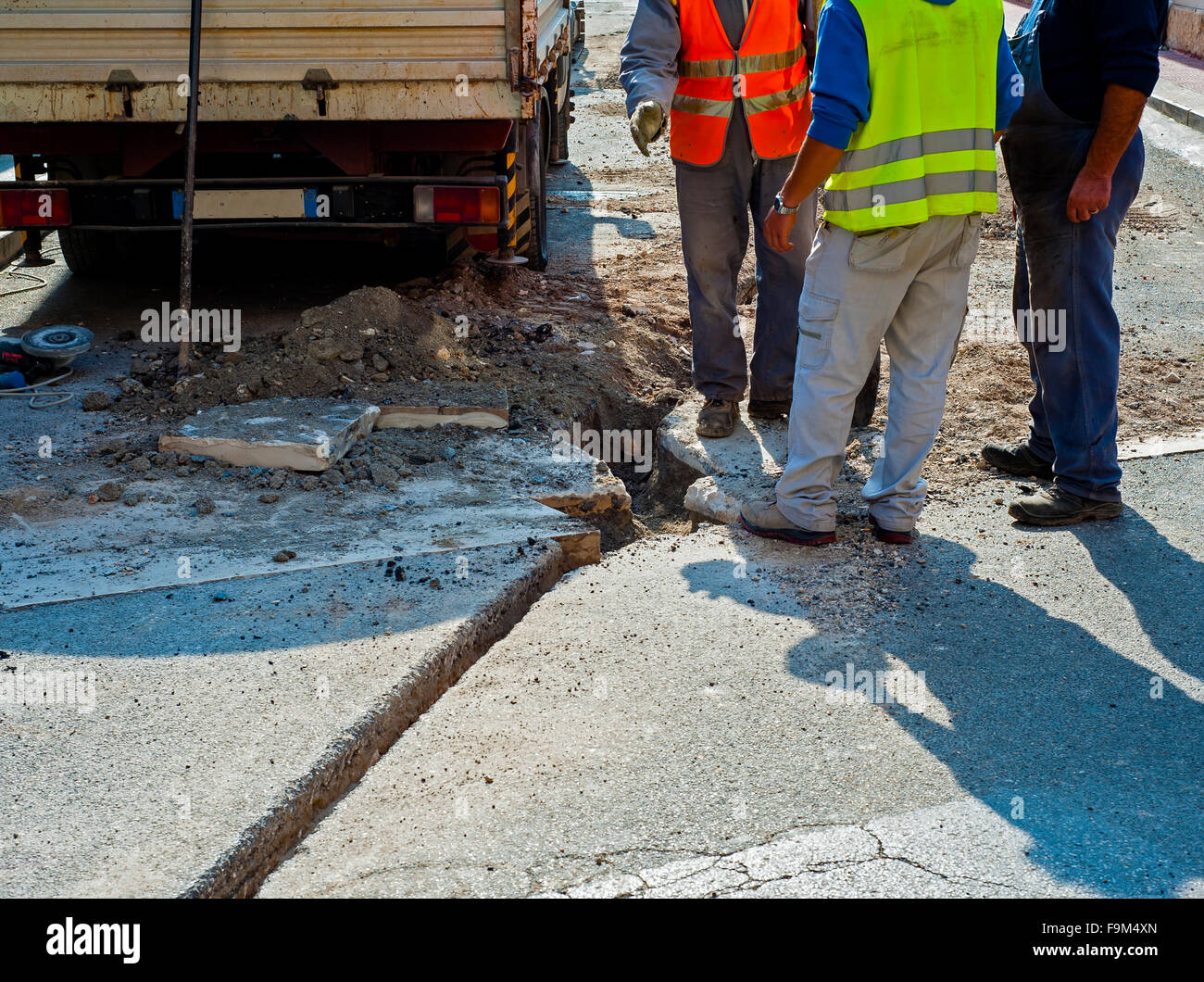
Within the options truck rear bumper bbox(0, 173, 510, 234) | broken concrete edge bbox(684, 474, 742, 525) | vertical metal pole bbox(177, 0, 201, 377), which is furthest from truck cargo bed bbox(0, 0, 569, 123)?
broken concrete edge bbox(684, 474, 742, 525)

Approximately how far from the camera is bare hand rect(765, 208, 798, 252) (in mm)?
3914

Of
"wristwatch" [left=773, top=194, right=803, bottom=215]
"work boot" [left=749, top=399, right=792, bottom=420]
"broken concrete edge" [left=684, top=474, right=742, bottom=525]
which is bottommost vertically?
"broken concrete edge" [left=684, top=474, right=742, bottom=525]

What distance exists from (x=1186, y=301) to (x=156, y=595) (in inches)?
236

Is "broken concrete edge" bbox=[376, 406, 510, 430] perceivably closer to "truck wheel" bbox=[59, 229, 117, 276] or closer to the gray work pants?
the gray work pants

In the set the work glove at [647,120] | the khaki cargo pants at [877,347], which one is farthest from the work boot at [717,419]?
the work glove at [647,120]

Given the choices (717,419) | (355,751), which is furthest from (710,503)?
(355,751)

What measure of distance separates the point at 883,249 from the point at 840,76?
0.55 m

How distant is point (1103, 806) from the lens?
8.87ft

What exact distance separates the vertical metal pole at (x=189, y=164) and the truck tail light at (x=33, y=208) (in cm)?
67

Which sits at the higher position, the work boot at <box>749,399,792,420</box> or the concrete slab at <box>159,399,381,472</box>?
the work boot at <box>749,399,792,420</box>

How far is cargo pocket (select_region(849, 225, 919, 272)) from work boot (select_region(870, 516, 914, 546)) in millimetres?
911

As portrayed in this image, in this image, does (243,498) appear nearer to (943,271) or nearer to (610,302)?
(943,271)
